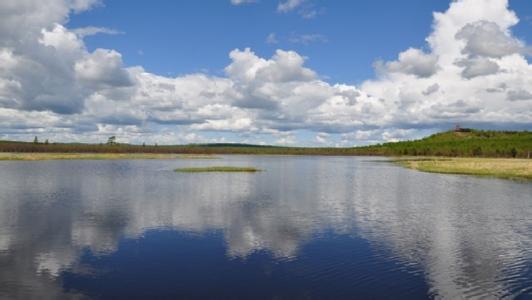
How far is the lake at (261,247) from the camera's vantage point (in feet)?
60.0

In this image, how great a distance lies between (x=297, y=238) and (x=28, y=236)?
51.8ft

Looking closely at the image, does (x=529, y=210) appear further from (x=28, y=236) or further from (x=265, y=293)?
(x=28, y=236)

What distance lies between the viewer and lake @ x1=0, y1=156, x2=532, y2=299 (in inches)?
720

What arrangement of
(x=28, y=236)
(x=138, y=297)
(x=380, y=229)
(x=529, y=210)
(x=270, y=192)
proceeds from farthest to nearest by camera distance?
(x=270, y=192) < (x=529, y=210) < (x=380, y=229) < (x=28, y=236) < (x=138, y=297)

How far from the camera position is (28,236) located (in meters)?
26.9

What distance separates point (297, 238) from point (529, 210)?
24482 mm

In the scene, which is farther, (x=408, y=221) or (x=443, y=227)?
(x=408, y=221)

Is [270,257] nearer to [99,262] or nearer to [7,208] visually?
[99,262]

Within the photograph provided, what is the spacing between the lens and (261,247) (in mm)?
25141

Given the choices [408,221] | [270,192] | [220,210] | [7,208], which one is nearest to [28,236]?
[7,208]

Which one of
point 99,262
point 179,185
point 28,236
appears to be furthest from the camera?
point 179,185

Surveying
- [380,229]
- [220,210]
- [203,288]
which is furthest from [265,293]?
[220,210]

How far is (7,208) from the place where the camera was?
1478 inches

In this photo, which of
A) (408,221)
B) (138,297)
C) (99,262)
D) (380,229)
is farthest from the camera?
(408,221)
